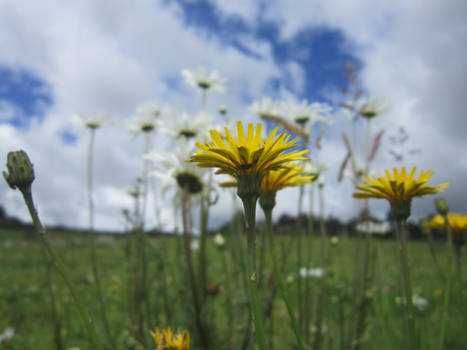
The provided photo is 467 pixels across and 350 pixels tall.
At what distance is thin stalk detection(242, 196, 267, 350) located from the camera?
404mm

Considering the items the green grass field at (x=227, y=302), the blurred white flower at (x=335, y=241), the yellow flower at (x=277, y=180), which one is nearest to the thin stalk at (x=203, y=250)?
the green grass field at (x=227, y=302)

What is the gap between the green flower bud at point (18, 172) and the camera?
0.48m

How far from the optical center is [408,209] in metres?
0.64

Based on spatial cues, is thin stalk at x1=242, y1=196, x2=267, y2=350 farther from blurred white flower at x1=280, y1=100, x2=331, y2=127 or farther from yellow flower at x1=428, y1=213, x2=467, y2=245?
blurred white flower at x1=280, y1=100, x2=331, y2=127

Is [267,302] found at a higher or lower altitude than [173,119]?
lower

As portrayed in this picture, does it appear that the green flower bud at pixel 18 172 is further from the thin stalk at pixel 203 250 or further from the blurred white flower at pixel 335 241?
the blurred white flower at pixel 335 241

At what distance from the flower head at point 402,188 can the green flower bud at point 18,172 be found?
666 millimetres

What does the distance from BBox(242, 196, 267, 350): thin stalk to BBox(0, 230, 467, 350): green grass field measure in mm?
479

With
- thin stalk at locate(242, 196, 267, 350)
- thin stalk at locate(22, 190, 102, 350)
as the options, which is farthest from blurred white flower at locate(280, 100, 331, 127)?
thin stalk at locate(22, 190, 102, 350)

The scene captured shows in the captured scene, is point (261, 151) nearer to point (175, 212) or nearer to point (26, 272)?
point (175, 212)

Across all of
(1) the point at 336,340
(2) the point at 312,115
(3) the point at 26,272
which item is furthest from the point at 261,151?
(3) the point at 26,272

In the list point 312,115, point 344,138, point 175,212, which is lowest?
point 175,212

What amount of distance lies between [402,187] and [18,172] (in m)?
0.72

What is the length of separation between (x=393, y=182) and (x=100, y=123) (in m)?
2.01
